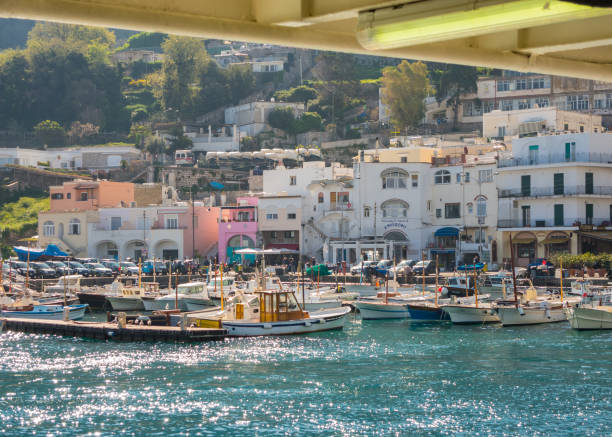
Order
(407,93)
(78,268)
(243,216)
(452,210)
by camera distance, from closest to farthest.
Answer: (78,268), (452,210), (243,216), (407,93)

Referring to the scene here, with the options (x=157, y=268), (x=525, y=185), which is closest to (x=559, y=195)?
(x=525, y=185)

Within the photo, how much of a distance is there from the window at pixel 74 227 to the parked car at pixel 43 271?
1343cm

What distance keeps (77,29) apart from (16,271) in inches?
3928

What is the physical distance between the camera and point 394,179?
2800 inches

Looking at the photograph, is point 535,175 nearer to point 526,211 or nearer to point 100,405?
point 526,211

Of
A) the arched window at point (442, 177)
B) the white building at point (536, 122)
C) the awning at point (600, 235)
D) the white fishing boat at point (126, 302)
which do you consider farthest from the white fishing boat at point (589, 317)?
the arched window at point (442, 177)

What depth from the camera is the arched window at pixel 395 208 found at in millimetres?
70625

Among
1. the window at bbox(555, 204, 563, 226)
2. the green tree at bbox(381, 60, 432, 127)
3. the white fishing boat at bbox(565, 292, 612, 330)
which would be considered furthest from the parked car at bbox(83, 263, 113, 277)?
the green tree at bbox(381, 60, 432, 127)

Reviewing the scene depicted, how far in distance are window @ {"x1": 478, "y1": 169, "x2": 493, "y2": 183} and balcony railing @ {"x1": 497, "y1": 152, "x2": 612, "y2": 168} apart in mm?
1982

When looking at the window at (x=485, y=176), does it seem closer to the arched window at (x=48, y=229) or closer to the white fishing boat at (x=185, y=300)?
the white fishing boat at (x=185, y=300)

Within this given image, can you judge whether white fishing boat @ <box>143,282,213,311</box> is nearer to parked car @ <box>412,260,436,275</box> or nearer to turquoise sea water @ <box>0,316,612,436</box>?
turquoise sea water @ <box>0,316,612,436</box>

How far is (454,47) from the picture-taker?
22.3 ft

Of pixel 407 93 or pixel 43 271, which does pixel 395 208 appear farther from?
pixel 407 93

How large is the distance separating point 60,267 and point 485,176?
34762 millimetres
